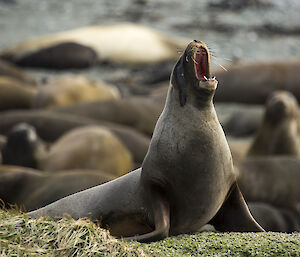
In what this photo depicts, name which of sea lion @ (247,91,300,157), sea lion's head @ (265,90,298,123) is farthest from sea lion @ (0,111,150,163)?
sea lion's head @ (265,90,298,123)

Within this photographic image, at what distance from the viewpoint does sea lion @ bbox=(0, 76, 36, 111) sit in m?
12.7

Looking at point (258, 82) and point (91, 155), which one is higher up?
point (91, 155)

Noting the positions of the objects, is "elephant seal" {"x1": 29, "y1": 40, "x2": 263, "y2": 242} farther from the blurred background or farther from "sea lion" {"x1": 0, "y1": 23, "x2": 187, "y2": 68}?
"sea lion" {"x1": 0, "y1": 23, "x2": 187, "y2": 68}

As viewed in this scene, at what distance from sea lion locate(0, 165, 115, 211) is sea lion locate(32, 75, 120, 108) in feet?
18.1

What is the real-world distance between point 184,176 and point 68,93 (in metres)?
9.98

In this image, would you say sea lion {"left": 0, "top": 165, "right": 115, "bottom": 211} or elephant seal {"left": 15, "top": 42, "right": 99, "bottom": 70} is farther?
elephant seal {"left": 15, "top": 42, "right": 99, "bottom": 70}

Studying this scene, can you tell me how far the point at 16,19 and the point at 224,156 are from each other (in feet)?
68.0

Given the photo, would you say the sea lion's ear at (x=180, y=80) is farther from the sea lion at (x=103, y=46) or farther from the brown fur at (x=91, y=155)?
the sea lion at (x=103, y=46)

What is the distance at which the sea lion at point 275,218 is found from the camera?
7.25 meters

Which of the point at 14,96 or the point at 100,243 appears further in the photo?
the point at 14,96

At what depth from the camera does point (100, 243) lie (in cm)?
296

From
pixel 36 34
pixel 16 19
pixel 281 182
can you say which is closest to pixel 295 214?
pixel 281 182

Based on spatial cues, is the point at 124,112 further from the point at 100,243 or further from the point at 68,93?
the point at 100,243

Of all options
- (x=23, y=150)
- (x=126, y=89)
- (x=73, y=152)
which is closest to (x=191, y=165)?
(x=73, y=152)
